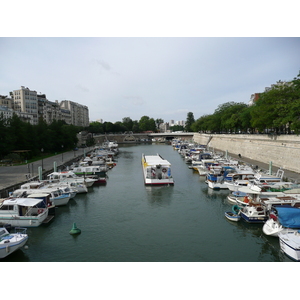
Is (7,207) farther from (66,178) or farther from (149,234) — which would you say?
(66,178)

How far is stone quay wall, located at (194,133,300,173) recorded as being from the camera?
3588 centimetres

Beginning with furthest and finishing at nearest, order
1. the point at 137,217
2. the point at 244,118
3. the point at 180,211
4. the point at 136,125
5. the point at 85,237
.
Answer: the point at 136,125, the point at 244,118, the point at 180,211, the point at 137,217, the point at 85,237

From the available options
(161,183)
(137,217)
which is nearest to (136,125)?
(161,183)

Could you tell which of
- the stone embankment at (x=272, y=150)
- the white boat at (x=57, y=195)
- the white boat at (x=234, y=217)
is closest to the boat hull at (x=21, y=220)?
the white boat at (x=57, y=195)

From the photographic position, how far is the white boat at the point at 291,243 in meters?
14.2

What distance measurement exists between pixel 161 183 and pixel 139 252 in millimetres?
17556

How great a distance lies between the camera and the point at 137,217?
22094 mm

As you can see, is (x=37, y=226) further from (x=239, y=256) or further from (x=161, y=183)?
(x=161, y=183)

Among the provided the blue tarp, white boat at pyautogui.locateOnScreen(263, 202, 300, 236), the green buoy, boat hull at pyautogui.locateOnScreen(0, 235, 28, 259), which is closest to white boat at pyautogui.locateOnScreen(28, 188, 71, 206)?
the green buoy

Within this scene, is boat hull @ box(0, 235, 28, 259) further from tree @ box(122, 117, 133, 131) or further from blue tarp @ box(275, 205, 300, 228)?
tree @ box(122, 117, 133, 131)

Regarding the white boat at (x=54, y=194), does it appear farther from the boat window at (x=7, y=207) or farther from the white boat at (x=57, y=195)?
the boat window at (x=7, y=207)

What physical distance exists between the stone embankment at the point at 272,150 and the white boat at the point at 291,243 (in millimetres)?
16569

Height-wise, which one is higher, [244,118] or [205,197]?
[244,118]

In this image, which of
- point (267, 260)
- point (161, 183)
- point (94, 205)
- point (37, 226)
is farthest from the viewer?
point (161, 183)
